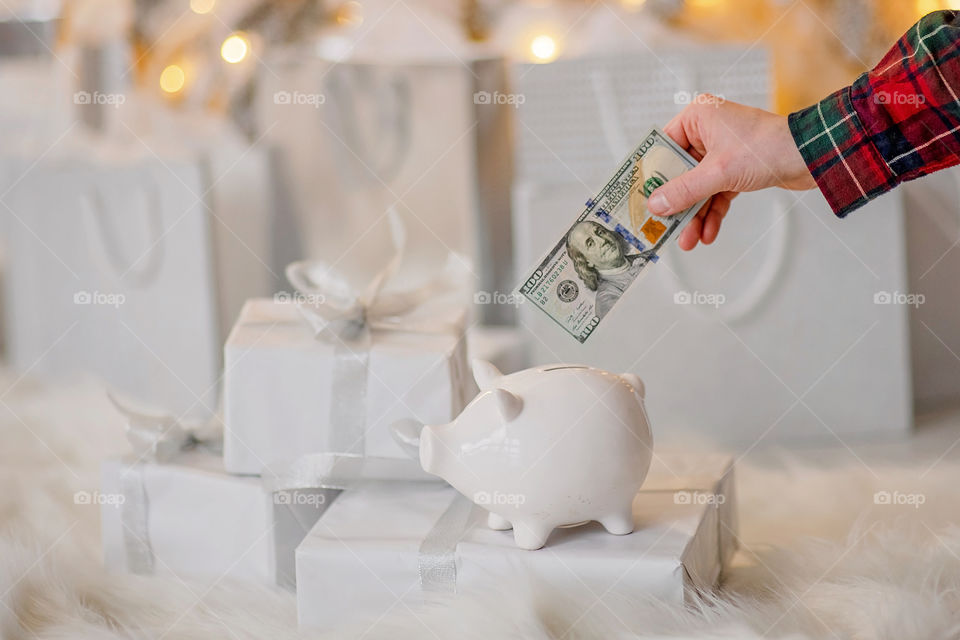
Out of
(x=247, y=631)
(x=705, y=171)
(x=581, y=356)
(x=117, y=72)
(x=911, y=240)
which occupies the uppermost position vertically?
(x=117, y=72)

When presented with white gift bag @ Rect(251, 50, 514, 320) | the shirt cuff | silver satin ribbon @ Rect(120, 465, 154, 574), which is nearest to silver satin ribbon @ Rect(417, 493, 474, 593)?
silver satin ribbon @ Rect(120, 465, 154, 574)

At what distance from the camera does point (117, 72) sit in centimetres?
211

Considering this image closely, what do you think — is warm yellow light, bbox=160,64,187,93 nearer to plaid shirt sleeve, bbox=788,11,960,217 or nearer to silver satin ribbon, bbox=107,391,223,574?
silver satin ribbon, bbox=107,391,223,574

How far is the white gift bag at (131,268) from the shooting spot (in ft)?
6.05

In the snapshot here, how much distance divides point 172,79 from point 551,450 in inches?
72.0

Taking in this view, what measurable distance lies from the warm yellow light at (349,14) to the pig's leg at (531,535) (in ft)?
5.17

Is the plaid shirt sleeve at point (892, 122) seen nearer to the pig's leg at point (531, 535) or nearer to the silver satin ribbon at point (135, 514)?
the pig's leg at point (531, 535)

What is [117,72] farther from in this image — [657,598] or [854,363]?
[657,598]

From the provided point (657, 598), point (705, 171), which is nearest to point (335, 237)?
point (705, 171)

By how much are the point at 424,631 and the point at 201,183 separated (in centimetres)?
125
